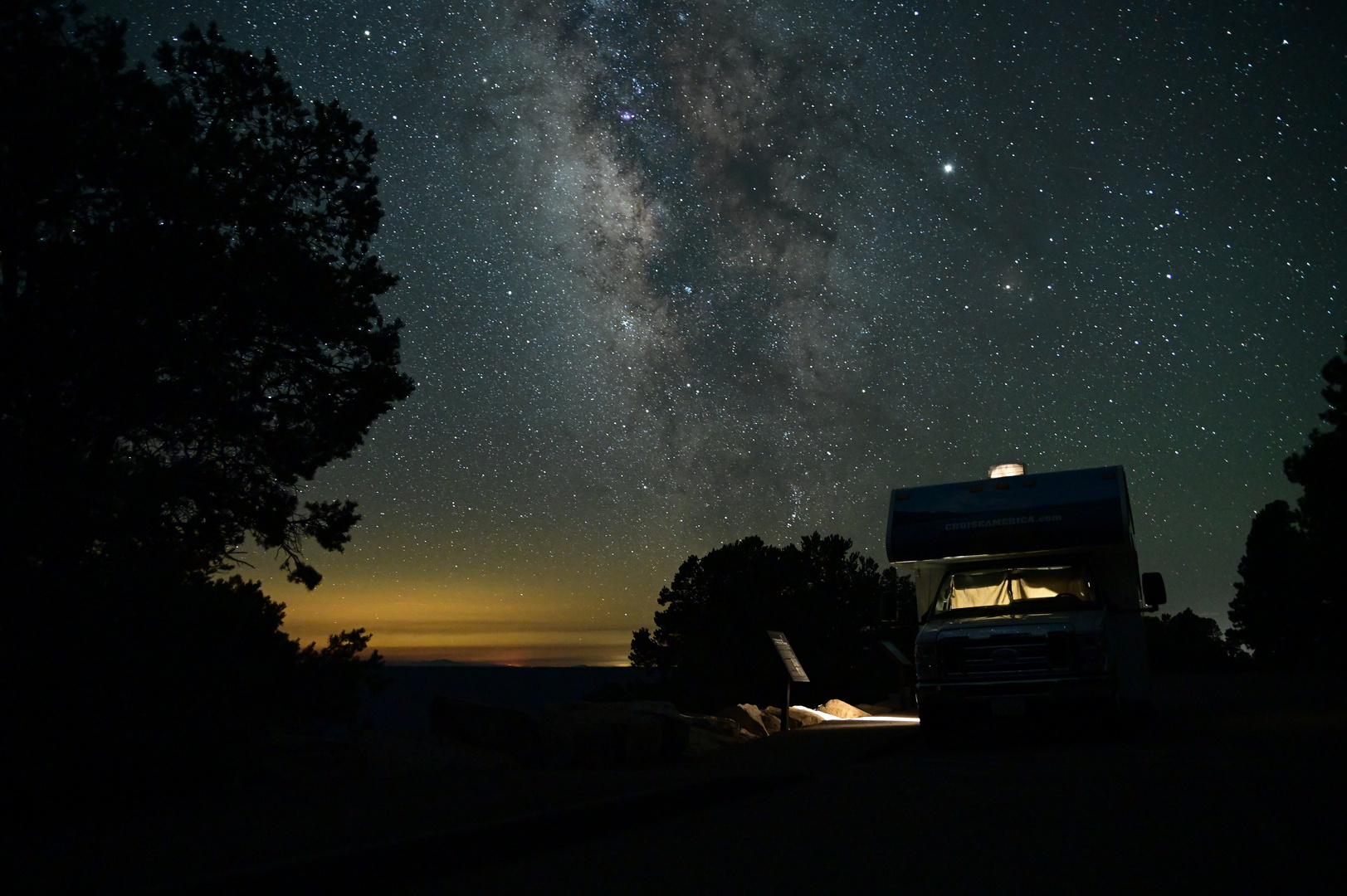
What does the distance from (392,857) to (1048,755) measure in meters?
8.49

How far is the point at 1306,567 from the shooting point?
47.3m

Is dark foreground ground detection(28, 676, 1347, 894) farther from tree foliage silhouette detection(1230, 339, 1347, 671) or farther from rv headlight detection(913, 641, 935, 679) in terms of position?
tree foliage silhouette detection(1230, 339, 1347, 671)

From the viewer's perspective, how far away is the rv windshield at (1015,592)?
45.1 ft

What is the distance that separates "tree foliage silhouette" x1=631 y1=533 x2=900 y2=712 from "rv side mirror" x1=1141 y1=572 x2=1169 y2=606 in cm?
3136

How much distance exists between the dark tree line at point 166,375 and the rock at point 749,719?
20.1 feet

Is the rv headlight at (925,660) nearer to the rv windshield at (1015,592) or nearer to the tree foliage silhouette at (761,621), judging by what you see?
the rv windshield at (1015,592)

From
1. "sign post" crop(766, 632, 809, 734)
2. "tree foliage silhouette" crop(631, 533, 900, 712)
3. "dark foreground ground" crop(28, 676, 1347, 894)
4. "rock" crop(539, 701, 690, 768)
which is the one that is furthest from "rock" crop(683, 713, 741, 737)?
"tree foliage silhouette" crop(631, 533, 900, 712)

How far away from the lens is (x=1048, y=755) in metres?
11.8

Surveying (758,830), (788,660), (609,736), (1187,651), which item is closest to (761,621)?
(788,660)

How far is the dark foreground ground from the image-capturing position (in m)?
5.46

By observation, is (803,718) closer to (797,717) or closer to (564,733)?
(797,717)

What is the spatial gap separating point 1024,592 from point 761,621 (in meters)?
39.7

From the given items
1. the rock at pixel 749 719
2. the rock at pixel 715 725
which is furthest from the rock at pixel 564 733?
the rock at pixel 749 719

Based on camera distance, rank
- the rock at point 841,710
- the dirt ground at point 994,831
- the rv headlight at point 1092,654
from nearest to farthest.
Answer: the dirt ground at point 994,831 < the rv headlight at point 1092,654 < the rock at point 841,710
